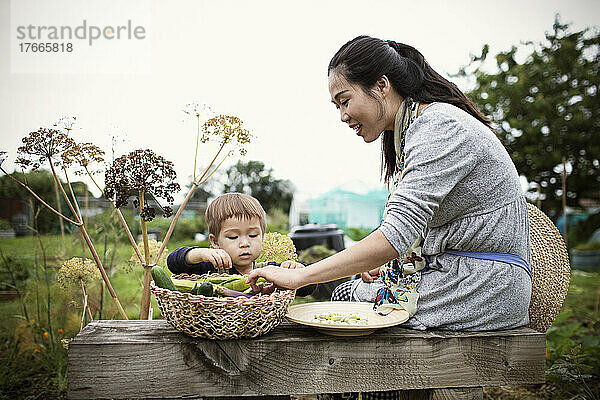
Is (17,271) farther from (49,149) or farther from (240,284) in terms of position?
(240,284)

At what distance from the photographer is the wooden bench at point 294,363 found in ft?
4.99

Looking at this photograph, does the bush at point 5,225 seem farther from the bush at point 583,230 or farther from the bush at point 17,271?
the bush at point 583,230

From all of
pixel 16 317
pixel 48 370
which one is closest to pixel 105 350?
pixel 48 370

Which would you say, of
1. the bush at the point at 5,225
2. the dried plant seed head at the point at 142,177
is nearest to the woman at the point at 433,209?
the dried plant seed head at the point at 142,177

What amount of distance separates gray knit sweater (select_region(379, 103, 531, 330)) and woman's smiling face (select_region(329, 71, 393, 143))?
0.63ft

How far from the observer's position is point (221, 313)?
1.44 metres

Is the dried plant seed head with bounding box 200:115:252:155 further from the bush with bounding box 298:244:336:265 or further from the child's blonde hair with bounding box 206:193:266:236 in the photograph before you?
the bush with bounding box 298:244:336:265

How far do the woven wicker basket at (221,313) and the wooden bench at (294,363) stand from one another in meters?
0.06

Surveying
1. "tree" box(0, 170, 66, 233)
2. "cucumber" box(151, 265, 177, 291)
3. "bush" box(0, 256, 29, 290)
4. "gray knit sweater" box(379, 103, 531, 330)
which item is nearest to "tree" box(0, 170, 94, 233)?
"tree" box(0, 170, 66, 233)

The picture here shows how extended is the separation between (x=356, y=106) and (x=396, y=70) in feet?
0.63

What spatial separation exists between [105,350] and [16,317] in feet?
7.24

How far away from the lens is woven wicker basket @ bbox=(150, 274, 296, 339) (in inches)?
56.2

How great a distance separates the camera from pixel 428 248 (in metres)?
1.80

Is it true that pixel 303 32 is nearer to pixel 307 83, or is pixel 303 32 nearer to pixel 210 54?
pixel 307 83
